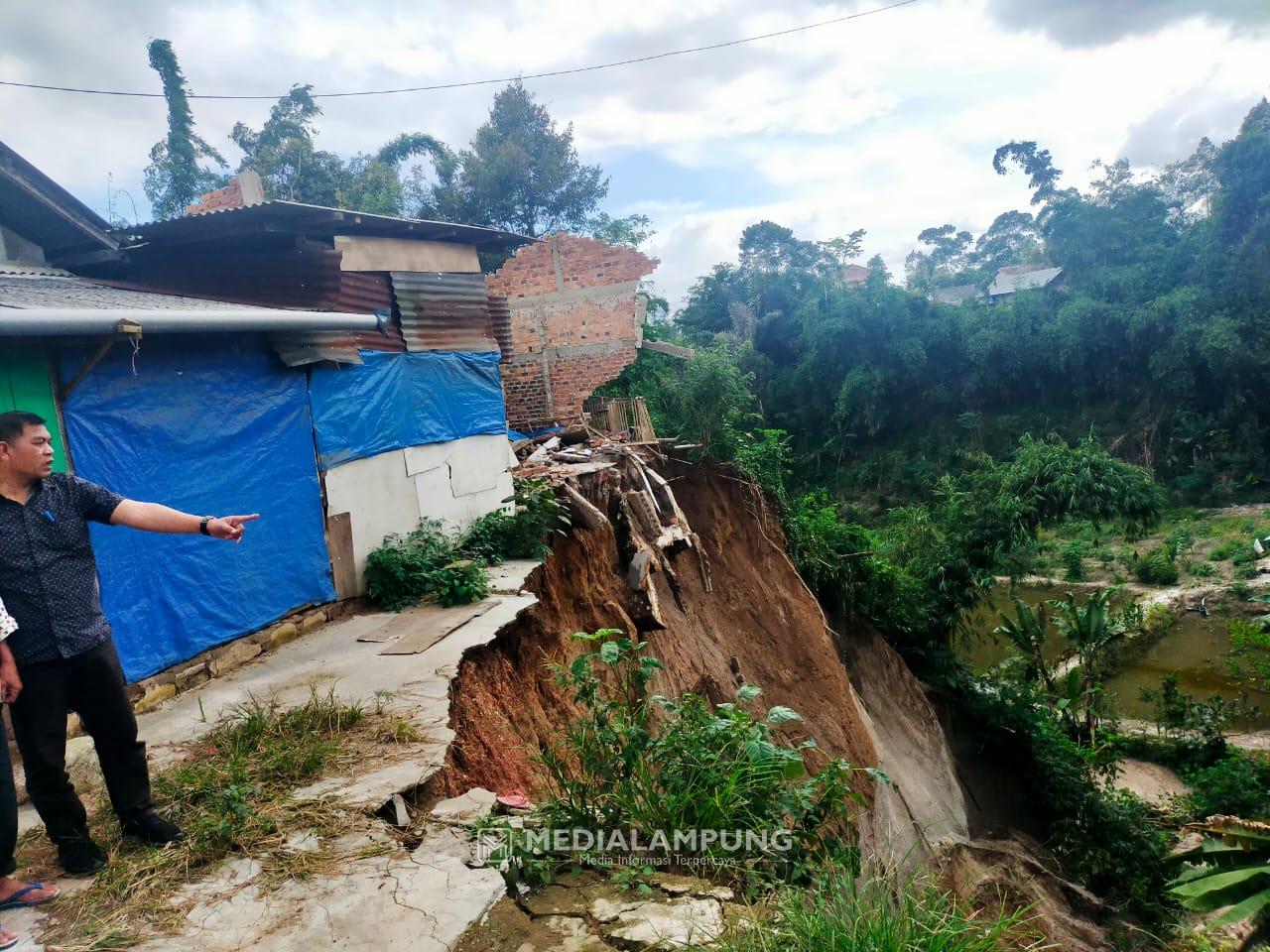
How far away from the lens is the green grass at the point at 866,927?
2301mm

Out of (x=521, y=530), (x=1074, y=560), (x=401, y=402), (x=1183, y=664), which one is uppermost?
(x=401, y=402)

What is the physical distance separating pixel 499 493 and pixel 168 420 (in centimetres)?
447

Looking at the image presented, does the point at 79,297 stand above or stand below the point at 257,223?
below

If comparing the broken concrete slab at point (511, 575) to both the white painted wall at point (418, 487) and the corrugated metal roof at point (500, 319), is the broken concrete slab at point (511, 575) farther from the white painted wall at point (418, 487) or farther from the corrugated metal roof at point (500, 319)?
the corrugated metal roof at point (500, 319)

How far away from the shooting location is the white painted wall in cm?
689

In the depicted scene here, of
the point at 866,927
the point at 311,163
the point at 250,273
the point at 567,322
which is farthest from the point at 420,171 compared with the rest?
the point at 866,927

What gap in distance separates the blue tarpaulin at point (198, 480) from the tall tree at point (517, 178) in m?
16.6

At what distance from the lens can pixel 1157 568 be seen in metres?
18.8

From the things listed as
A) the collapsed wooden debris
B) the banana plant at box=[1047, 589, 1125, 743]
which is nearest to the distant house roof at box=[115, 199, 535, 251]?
the collapsed wooden debris

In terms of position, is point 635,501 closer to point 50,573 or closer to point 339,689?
point 339,689

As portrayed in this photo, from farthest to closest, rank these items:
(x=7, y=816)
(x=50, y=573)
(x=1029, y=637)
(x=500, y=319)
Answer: (x=1029, y=637)
(x=500, y=319)
(x=50, y=573)
(x=7, y=816)

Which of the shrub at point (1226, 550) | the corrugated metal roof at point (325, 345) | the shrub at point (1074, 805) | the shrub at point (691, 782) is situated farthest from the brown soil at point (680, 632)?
the shrub at point (1226, 550)

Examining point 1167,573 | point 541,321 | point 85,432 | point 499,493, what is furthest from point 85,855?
point 1167,573

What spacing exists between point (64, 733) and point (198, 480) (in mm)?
2830
